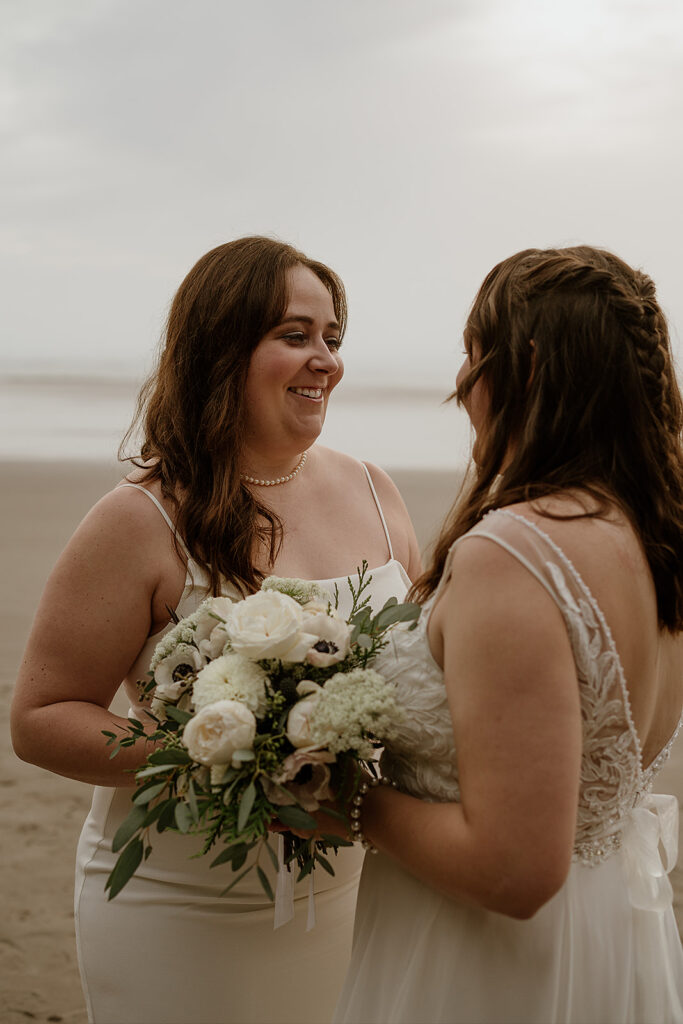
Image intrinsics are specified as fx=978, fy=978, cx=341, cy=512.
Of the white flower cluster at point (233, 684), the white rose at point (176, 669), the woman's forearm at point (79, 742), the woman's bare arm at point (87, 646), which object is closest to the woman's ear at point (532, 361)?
the white flower cluster at point (233, 684)

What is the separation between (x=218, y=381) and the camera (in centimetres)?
308

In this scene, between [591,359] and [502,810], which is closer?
[502,810]

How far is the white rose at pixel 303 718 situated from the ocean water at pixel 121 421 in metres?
21.8

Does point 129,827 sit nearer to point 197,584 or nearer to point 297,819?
point 297,819

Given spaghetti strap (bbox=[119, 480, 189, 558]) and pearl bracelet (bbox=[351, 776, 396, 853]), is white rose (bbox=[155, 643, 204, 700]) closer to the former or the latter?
pearl bracelet (bbox=[351, 776, 396, 853])

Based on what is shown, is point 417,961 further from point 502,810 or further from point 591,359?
point 591,359

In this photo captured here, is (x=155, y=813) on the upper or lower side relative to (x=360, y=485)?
lower

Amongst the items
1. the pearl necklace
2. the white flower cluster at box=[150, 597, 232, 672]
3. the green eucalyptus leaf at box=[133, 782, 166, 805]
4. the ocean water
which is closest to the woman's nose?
the pearl necklace

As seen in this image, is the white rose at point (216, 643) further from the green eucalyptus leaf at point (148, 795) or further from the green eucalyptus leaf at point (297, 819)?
the green eucalyptus leaf at point (297, 819)

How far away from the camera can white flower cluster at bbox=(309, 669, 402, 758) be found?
1829mm

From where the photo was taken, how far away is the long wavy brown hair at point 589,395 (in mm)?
1899

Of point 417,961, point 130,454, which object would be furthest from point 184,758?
point 130,454

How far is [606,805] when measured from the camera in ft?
6.54

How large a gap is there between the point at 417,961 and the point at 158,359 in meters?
2.11
